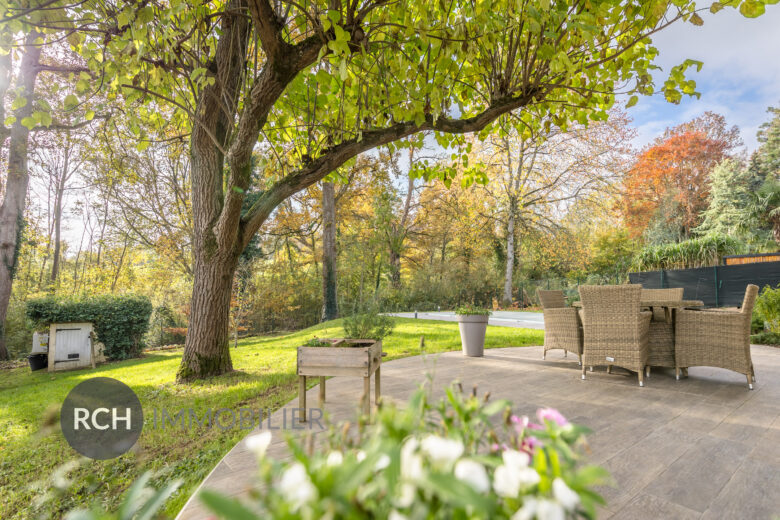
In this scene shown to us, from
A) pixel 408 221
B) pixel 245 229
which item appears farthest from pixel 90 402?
pixel 408 221

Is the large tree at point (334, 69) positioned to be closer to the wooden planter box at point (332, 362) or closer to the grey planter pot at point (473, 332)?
the wooden planter box at point (332, 362)

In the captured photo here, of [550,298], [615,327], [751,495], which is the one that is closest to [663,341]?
[615,327]

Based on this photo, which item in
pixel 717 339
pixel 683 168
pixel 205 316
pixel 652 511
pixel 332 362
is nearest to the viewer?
pixel 652 511

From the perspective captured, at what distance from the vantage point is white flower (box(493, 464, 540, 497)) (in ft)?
1.36

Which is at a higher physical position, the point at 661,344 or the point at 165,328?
the point at 661,344

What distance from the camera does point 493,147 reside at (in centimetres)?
1480

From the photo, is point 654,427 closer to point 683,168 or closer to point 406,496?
point 406,496

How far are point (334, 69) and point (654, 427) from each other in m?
3.61

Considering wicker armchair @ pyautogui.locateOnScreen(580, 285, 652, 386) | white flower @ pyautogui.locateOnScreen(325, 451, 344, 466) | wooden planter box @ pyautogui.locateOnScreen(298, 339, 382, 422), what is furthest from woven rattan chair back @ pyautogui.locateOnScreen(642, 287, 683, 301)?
white flower @ pyautogui.locateOnScreen(325, 451, 344, 466)

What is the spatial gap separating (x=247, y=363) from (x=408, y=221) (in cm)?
1392

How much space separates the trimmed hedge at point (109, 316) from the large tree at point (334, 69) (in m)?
5.26

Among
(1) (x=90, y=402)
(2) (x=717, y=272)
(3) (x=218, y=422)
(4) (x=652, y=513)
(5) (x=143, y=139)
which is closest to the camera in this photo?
(4) (x=652, y=513)

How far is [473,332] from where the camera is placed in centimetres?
505

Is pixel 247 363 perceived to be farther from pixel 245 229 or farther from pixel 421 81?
pixel 421 81
